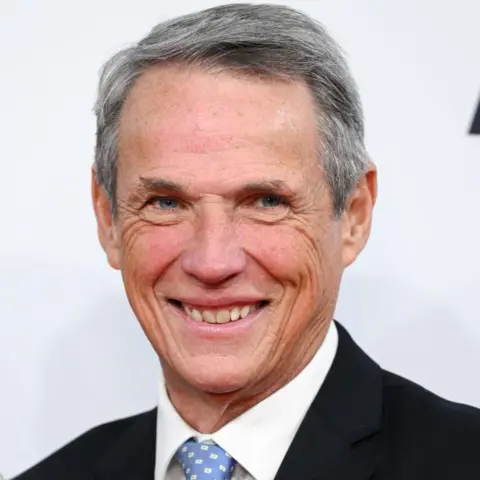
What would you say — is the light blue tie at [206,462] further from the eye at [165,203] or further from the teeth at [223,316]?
the eye at [165,203]

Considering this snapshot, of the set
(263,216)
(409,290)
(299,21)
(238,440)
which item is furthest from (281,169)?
(409,290)

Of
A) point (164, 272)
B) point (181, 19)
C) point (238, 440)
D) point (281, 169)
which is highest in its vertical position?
point (181, 19)

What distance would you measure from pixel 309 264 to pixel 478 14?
2.87ft

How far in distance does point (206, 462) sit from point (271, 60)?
0.68 m

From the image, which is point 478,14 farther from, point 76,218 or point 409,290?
point 76,218

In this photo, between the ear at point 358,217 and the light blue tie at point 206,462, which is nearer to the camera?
the light blue tie at point 206,462

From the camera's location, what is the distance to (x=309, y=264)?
2318 mm

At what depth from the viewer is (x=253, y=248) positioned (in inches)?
89.4

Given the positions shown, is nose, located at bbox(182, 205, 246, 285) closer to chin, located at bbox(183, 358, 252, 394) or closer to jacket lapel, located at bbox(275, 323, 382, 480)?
chin, located at bbox(183, 358, 252, 394)

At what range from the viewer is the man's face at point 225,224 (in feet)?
7.46

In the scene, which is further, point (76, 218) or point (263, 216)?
point (76, 218)

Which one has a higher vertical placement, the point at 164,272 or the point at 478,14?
the point at 478,14

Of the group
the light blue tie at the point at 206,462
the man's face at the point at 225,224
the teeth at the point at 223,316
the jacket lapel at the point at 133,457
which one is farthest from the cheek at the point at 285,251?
the jacket lapel at the point at 133,457

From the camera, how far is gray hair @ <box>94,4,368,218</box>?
2293 mm
